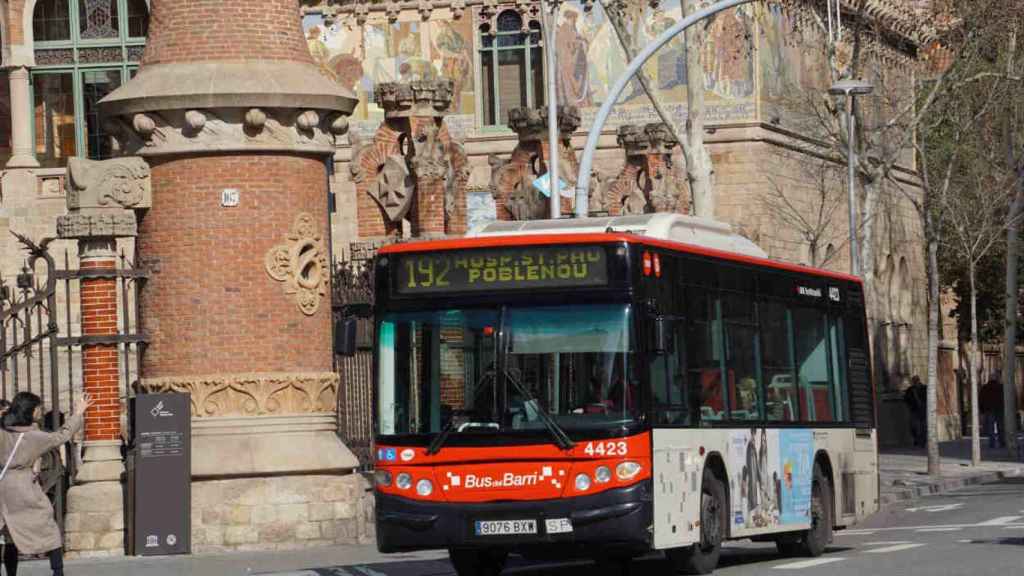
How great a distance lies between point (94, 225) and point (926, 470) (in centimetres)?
2373

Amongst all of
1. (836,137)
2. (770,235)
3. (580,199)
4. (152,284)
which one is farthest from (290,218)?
(770,235)

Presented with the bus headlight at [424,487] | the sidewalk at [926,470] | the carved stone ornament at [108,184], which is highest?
the carved stone ornament at [108,184]

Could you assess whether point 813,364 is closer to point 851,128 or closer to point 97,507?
point 97,507

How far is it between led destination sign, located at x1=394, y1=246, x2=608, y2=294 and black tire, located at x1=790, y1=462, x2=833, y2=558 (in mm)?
5118

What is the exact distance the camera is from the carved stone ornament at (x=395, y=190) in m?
29.3

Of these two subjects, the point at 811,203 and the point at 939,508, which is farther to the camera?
the point at 811,203

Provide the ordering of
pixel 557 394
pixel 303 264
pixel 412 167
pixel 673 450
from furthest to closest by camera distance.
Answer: pixel 412 167, pixel 303 264, pixel 673 450, pixel 557 394

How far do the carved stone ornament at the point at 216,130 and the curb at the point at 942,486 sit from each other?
42.5 feet

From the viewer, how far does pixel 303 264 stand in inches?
932

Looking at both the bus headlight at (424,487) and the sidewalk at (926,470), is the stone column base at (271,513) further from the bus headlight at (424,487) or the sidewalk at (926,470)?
the sidewalk at (926,470)

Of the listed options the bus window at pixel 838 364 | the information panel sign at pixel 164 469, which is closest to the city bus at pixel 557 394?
the bus window at pixel 838 364

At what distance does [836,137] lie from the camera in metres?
42.8

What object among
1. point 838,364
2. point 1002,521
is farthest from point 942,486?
point 838,364

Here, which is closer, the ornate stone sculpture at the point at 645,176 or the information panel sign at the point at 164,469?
the information panel sign at the point at 164,469
